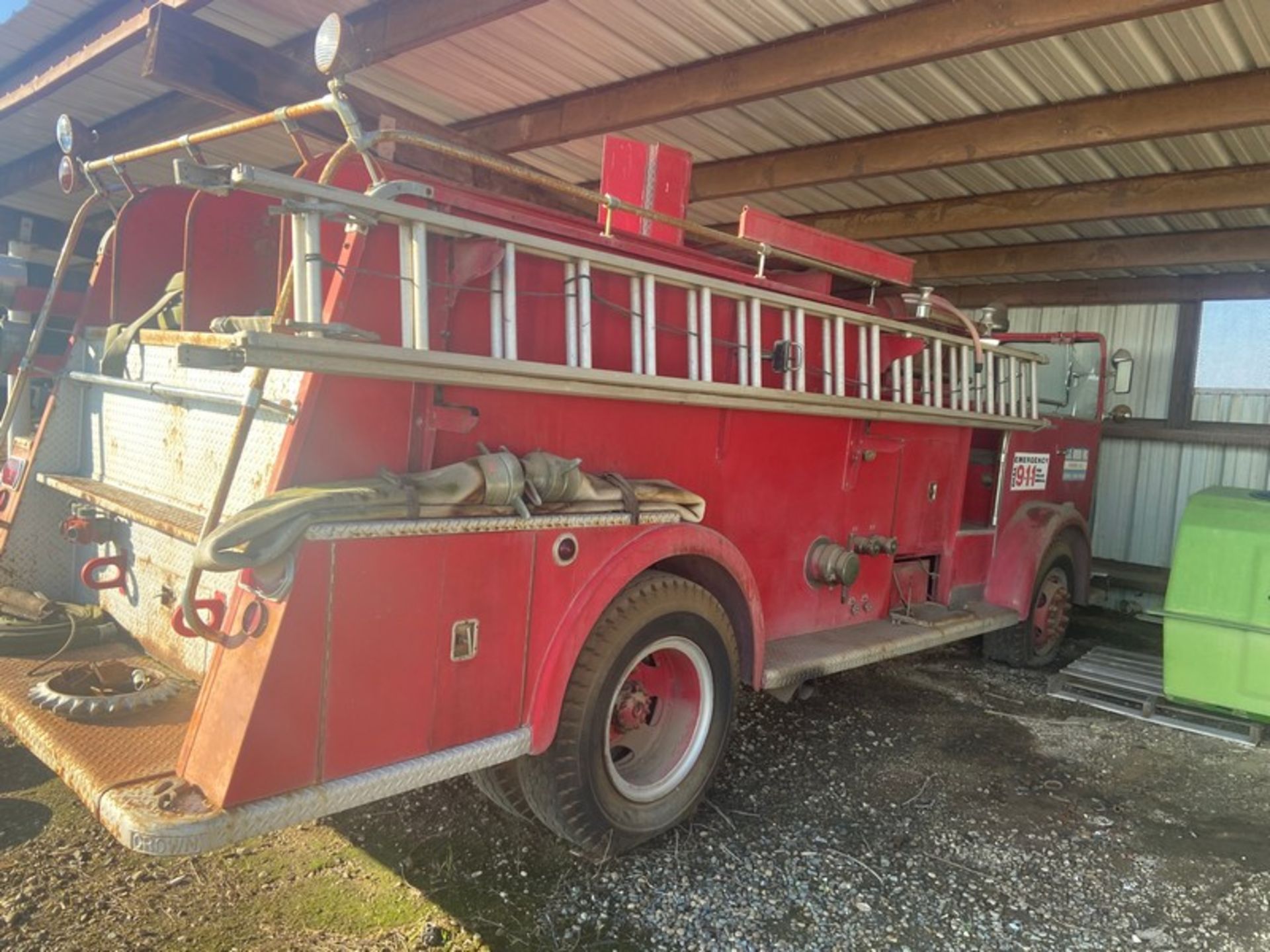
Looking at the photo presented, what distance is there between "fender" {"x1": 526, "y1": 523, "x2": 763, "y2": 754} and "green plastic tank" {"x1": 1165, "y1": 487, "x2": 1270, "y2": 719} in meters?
3.07

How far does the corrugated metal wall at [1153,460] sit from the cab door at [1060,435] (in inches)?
122

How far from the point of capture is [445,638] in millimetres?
2475

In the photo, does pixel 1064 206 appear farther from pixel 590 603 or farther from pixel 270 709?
pixel 270 709

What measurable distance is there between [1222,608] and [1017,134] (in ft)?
10.8

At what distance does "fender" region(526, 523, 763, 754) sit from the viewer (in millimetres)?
2711

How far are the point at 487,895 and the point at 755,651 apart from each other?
138 centimetres


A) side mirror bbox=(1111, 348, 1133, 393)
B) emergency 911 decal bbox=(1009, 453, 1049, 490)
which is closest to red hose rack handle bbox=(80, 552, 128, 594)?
emergency 911 decal bbox=(1009, 453, 1049, 490)

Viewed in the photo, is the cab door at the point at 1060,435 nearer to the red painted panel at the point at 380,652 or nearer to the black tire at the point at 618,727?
the black tire at the point at 618,727

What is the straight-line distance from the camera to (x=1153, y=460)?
913cm

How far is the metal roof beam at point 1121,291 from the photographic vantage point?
8.63 metres

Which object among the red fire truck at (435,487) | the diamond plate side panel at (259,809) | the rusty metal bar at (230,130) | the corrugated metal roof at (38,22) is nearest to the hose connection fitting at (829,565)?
the red fire truck at (435,487)

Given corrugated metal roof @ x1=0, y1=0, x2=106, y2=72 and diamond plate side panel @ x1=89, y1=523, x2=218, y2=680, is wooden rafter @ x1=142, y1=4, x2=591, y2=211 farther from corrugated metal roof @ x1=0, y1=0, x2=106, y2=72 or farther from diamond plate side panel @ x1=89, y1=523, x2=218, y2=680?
diamond plate side panel @ x1=89, y1=523, x2=218, y2=680

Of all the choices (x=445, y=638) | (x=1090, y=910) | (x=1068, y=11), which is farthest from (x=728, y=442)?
(x=1068, y=11)

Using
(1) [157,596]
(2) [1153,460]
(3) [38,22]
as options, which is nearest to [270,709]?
(1) [157,596]
